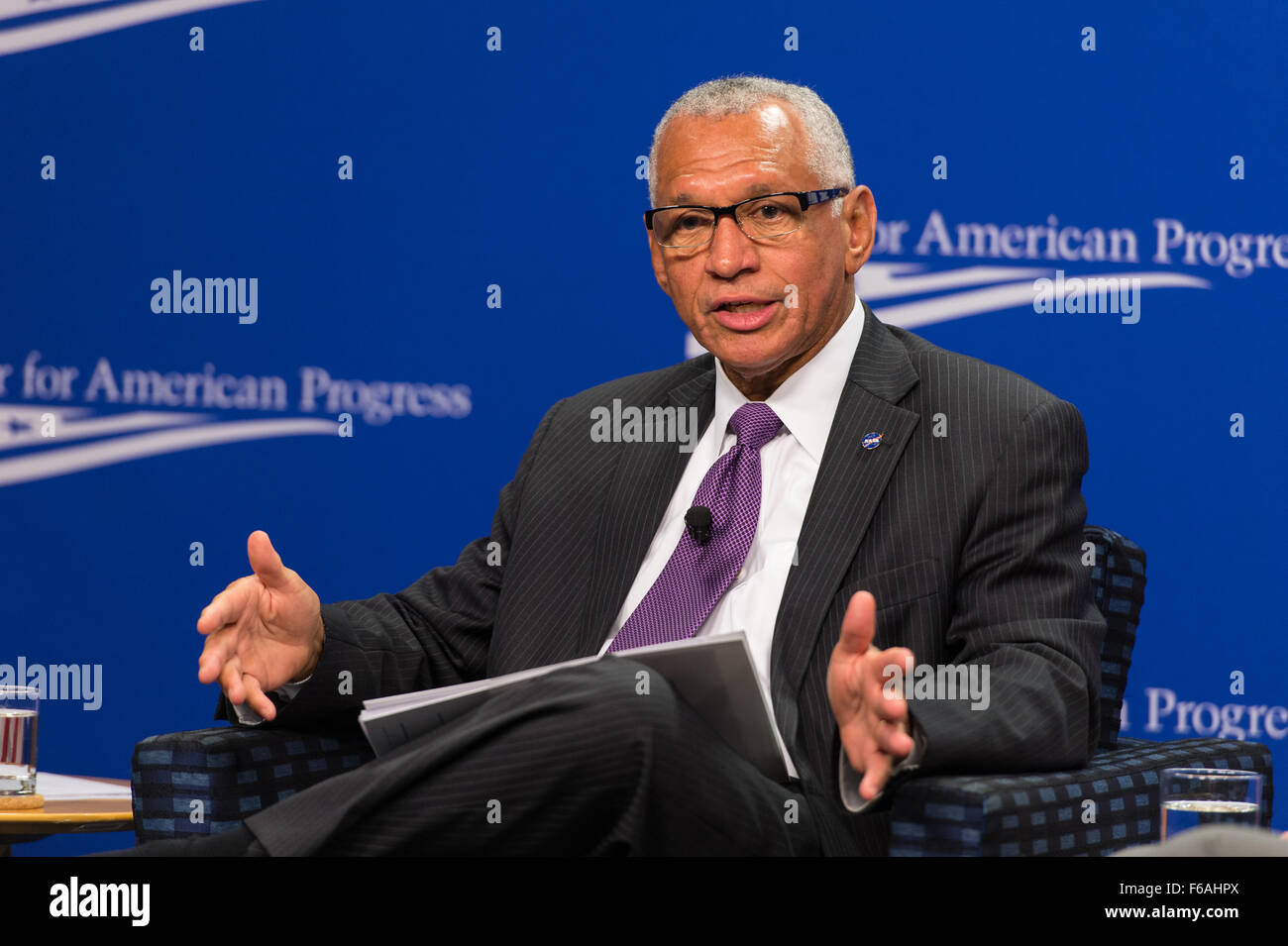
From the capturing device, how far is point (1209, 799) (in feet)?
5.81

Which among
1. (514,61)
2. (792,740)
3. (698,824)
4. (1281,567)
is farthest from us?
(514,61)

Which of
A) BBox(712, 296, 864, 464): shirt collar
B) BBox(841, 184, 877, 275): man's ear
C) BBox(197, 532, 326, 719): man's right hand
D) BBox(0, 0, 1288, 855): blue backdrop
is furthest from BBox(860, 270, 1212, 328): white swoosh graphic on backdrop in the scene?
BBox(197, 532, 326, 719): man's right hand

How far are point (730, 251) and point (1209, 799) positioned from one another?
1119mm

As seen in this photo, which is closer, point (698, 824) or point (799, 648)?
point (698, 824)

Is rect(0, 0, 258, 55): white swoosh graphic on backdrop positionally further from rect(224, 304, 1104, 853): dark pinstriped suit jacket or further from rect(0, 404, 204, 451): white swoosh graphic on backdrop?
rect(224, 304, 1104, 853): dark pinstriped suit jacket

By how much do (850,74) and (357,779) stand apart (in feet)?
7.49

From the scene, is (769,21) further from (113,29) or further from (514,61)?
(113,29)

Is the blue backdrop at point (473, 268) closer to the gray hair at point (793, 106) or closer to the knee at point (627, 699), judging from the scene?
the gray hair at point (793, 106)

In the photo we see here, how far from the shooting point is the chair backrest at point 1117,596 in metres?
2.32

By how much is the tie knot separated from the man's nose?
231mm

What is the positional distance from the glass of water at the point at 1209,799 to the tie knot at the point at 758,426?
86 centimetres

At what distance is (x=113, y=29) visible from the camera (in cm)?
385

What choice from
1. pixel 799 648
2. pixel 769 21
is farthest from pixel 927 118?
pixel 799 648

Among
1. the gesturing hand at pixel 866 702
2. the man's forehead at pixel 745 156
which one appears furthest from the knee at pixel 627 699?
the man's forehead at pixel 745 156
